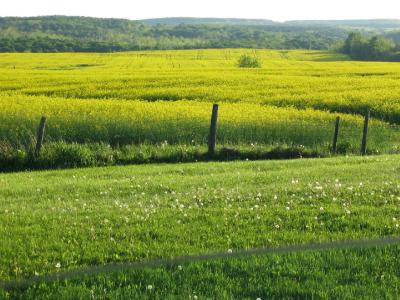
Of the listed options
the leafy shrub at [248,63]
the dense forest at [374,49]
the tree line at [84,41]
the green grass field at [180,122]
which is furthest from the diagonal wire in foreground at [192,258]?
the tree line at [84,41]

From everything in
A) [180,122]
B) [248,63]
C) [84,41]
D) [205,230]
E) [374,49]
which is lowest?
[248,63]

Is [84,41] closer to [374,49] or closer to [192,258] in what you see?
[374,49]

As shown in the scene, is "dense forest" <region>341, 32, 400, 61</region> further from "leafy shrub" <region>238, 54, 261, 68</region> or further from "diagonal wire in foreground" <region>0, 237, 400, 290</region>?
"diagonal wire in foreground" <region>0, 237, 400, 290</region>

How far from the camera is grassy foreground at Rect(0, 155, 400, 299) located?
601 cm

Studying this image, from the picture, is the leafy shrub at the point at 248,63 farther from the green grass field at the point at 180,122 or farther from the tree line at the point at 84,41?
the tree line at the point at 84,41

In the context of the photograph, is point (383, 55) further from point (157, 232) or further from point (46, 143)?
point (157, 232)

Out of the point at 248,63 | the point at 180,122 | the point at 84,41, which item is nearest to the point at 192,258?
the point at 180,122

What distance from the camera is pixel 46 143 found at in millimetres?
18453

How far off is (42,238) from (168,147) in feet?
38.1

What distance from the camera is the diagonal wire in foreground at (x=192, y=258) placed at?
6223 millimetres

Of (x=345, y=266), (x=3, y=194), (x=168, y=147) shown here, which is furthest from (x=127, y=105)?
(x=345, y=266)

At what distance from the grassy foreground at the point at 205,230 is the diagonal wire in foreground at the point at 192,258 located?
0.54 feet

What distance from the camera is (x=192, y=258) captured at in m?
6.82

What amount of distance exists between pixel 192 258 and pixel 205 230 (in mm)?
1190
